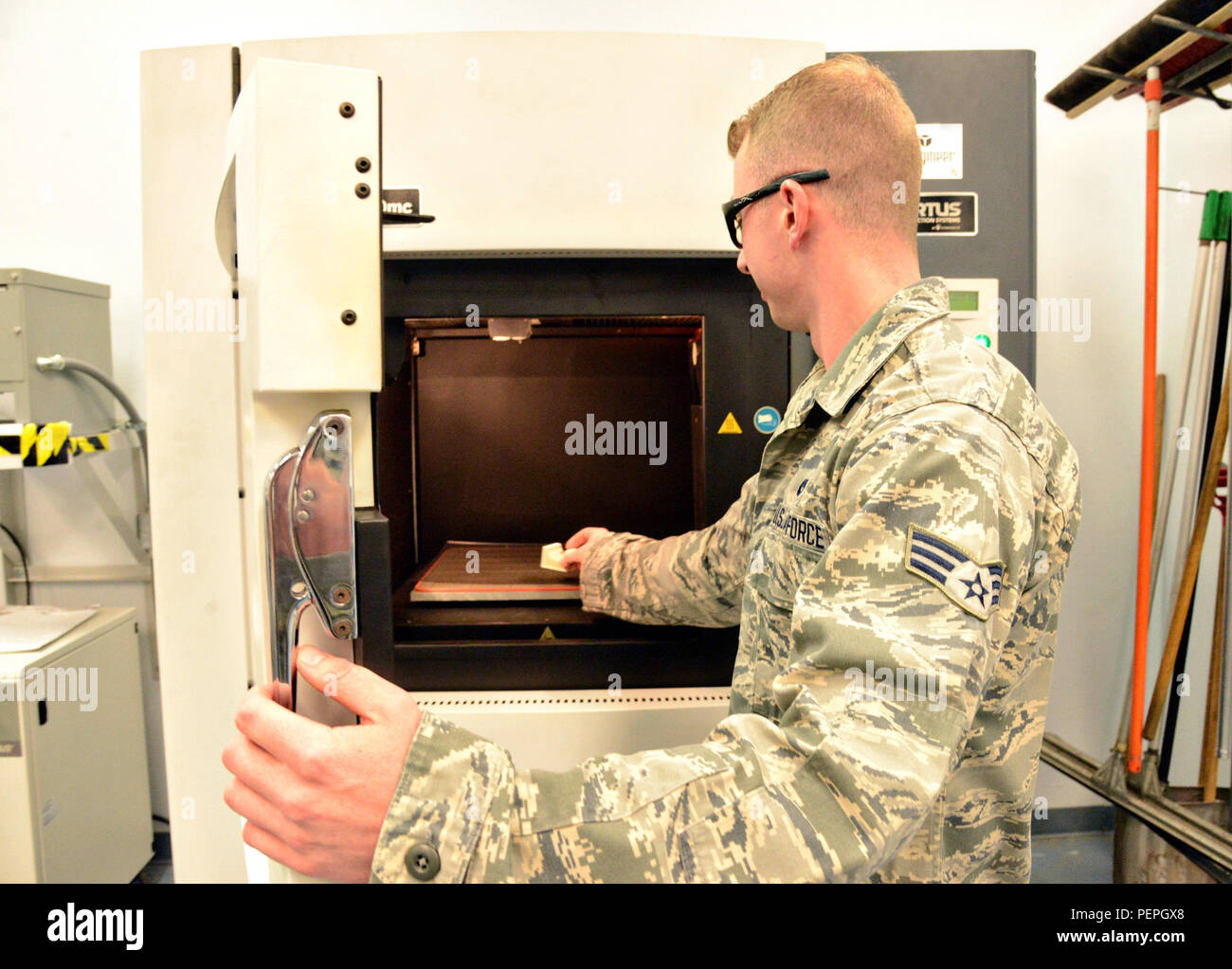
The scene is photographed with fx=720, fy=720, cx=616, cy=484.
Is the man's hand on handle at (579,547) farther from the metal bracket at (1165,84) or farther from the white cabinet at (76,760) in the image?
the metal bracket at (1165,84)

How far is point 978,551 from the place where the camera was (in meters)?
0.62

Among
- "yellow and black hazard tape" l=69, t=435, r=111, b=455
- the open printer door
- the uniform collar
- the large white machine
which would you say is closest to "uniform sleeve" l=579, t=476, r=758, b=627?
the large white machine

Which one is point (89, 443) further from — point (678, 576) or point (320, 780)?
point (320, 780)

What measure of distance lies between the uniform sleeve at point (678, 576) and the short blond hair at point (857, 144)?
42cm

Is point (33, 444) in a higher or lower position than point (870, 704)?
higher

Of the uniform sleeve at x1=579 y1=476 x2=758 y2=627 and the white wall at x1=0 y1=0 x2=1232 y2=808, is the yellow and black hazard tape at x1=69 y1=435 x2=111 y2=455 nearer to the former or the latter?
the white wall at x1=0 y1=0 x2=1232 y2=808

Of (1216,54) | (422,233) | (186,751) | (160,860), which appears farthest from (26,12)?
(1216,54)

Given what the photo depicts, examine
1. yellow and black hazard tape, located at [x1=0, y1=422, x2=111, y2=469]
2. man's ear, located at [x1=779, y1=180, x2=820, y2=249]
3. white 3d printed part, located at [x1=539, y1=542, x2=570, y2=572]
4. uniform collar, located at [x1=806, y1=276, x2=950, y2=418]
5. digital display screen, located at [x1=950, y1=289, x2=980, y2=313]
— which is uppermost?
man's ear, located at [x1=779, y1=180, x2=820, y2=249]

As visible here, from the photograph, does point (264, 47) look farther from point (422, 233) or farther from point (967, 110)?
point (967, 110)

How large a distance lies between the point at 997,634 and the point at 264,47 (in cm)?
135

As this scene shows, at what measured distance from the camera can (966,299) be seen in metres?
1.26

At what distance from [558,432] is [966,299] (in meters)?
0.78

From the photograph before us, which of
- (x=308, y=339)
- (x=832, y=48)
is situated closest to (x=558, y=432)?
(x=308, y=339)

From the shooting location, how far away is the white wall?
79.5 inches
